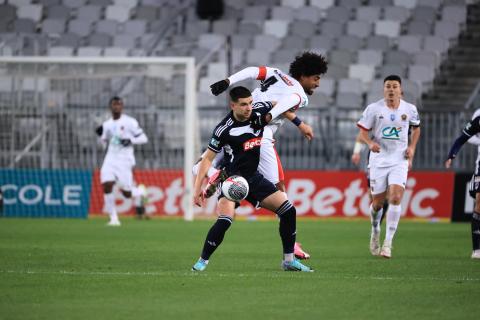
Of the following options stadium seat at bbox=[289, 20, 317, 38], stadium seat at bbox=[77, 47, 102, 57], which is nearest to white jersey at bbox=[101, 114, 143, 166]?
stadium seat at bbox=[77, 47, 102, 57]

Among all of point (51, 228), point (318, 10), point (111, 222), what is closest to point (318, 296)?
point (51, 228)

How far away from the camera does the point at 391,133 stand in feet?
47.4

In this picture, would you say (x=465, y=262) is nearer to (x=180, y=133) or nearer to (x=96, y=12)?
(x=180, y=133)

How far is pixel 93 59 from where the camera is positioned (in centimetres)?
2392

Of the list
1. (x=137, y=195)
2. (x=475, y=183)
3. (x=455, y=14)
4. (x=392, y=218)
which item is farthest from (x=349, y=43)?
(x=392, y=218)

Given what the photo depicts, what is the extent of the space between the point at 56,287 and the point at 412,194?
1656 cm

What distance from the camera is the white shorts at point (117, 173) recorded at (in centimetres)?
2291

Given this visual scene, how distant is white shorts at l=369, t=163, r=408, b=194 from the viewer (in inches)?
561

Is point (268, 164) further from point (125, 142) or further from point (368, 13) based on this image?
point (368, 13)

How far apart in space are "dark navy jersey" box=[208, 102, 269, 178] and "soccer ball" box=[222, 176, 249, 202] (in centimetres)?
20

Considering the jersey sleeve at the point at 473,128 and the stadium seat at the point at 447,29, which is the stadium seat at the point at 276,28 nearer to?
the stadium seat at the point at 447,29

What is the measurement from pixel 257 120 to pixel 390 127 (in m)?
3.86

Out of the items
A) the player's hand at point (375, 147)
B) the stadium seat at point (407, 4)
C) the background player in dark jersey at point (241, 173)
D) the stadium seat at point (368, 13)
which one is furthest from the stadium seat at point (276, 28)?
the background player in dark jersey at point (241, 173)

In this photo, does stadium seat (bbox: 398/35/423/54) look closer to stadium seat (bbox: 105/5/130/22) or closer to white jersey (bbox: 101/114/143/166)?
stadium seat (bbox: 105/5/130/22)
